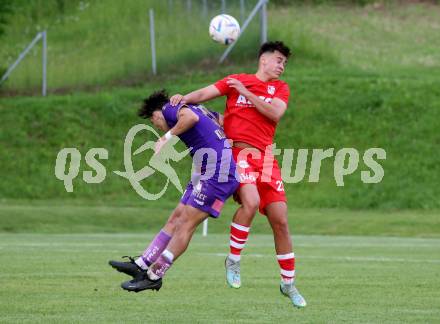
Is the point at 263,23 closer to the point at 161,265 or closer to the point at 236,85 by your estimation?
the point at 236,85

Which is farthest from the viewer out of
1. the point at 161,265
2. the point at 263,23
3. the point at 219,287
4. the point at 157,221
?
the point at 263,23

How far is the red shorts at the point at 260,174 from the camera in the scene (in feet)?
40.3

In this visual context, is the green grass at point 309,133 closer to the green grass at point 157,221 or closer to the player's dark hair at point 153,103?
the green grass at point 157,221

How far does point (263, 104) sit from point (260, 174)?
2.42 feet

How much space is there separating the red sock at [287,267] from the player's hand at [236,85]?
1804mm

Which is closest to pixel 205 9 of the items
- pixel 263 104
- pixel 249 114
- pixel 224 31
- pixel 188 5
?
pixel 188 5

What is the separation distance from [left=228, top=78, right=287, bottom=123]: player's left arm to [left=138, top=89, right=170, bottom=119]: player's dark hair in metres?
0.77

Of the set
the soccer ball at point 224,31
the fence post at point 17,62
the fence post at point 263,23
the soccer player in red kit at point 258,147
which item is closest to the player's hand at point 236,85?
the soccer player in red kit at point 258,147

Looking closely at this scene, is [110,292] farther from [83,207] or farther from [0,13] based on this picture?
[0,13]

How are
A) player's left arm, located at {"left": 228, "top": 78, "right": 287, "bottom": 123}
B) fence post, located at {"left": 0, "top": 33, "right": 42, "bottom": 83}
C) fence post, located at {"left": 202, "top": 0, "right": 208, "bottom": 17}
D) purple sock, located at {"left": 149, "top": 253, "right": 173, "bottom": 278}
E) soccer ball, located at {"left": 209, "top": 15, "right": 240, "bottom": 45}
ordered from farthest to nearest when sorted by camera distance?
1. fence post, located at {"left": 0, "top": 33, "right": 42, "bottom": 83}
2. fence post, located at {"left": 202, "top": 0, "right": 208, "bottom": 17}
3. soccer ball, located at {"left": 209, "top": 15, "right": 240, "bottom": 45}
4. player's left arm, located at {"left": 228, "top": 78, "right": 287, "bottom": 123}
5. purple sock, located at {"left": 149, "top": 253, "right": 173, "bottom": 278}

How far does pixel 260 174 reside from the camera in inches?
488

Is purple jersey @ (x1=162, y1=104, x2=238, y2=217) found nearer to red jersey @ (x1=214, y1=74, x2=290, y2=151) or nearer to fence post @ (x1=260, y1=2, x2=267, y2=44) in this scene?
red jersey @ (x1=214, y1=74, x2=290, y2=151)

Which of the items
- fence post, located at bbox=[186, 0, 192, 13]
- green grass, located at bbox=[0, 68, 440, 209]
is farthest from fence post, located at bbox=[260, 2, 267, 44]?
fence post, located at bbox=[186, 0, 192, 13]

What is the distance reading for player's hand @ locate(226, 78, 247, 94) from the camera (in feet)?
40.7
